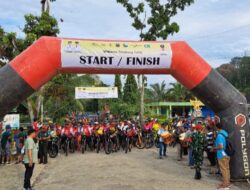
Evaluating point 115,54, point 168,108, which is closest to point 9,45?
point 115,54

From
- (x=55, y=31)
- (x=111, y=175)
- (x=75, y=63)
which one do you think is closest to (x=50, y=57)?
(x=75, y=63)

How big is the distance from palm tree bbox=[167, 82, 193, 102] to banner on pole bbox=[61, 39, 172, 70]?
42.2m

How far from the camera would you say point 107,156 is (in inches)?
583

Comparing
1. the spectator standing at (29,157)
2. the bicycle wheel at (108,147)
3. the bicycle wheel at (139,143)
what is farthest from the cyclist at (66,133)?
the spectator standing at (29,157)

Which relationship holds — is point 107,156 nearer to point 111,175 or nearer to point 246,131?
point 111,175

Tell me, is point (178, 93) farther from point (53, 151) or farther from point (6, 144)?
point (6, 144)

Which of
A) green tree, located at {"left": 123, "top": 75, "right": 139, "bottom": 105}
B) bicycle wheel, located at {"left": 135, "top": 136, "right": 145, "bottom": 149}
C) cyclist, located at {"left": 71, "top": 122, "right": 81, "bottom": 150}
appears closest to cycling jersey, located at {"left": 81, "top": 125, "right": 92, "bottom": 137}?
cyclist, located at {"left": 71, "top": 122, "right": 81, "bottom": 150}

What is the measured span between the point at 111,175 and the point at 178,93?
42056 millimetres

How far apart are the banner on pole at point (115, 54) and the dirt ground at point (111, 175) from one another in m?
3.14

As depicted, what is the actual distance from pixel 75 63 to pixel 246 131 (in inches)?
201

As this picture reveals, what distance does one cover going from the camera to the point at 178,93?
2029 inches

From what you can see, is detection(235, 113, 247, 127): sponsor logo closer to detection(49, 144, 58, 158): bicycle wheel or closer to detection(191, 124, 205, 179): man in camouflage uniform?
detection(191, 124, 205, 179): man in camouflage uniform

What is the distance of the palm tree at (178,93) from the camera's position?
5162cm

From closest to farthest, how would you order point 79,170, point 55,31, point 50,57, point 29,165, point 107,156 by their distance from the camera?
point 29,165 < point 50,57 < point 79,170 < point 107,156 < point 55,31
